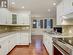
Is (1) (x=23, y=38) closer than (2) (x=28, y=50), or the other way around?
(2) (x=28, y=50)

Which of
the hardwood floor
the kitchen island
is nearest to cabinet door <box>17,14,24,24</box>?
the hardwood floor

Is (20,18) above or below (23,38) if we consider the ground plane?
above

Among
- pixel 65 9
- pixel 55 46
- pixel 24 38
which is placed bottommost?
pixel 24 38

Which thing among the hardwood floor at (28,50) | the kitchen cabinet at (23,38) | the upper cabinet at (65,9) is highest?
the upper cabinet at (65,9)

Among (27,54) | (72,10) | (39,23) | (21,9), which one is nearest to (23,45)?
(27,54)

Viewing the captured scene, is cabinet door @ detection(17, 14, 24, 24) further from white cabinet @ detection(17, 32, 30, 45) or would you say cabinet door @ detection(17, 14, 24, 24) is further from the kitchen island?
the kitchen island

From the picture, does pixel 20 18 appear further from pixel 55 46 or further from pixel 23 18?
pixel 55 46

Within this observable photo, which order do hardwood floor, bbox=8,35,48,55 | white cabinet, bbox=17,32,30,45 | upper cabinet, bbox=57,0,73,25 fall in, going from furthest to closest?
1. white cabinet, bbox=17,32,30,45
2. hardwood floor, bbox=8,35,48,55
3. upper cabinet, bbox=57,0,73,25

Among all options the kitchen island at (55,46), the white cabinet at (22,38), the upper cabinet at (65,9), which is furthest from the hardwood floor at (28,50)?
the upper cabinet at (65,9)

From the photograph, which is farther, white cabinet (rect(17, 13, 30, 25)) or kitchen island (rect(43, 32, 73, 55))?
white cabinet (rect(17, 13, 30, 25))

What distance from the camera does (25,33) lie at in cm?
732

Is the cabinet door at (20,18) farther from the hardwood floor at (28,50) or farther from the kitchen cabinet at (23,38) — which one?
the hardwood floor at (28,50)

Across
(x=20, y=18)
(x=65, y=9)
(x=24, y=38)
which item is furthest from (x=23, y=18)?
(x=65, y=9)

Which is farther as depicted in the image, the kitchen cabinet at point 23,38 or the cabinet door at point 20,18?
the cabinet door at point 20,18
